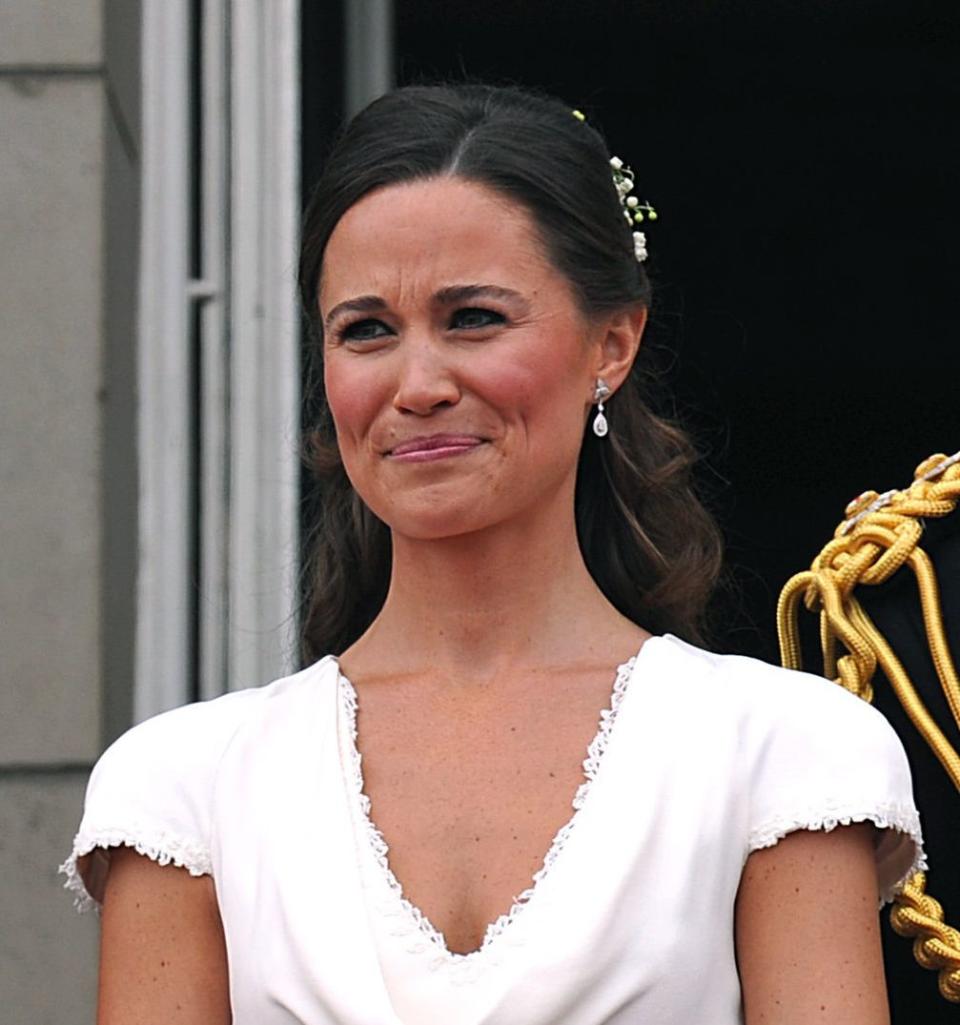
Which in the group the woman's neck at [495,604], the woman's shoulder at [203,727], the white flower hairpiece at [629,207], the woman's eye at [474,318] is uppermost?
the white flower hairpiece at [629,207]

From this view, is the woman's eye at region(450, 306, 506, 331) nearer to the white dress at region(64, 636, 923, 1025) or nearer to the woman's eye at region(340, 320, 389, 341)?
the woman's eye at region(340, 320, 389, 341)

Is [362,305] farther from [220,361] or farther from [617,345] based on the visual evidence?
[220,361]

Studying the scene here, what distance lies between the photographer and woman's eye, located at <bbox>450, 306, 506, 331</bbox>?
270 cm

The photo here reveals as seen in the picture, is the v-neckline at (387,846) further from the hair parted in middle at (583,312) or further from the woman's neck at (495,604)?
the hair parted in middle at (583,312)

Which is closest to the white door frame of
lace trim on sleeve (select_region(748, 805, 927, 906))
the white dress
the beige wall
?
the beige wall

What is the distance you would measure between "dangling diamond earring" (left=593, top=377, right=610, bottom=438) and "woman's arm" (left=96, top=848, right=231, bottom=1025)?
0.55 meters

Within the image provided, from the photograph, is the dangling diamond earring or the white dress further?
the dangling diamond earring

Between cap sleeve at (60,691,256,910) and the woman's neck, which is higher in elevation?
the woman's neck

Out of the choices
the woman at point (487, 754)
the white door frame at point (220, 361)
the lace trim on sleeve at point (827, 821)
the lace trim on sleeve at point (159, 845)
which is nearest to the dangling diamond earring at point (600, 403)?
the woman at point (487, 754)

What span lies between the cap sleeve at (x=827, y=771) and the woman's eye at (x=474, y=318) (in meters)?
0.41

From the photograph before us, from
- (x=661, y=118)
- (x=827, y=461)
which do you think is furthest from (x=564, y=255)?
(x=827, y=461)

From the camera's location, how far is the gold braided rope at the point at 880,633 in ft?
9.18

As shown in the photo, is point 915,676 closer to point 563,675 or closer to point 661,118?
point 563,675

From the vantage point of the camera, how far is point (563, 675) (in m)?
2.78
